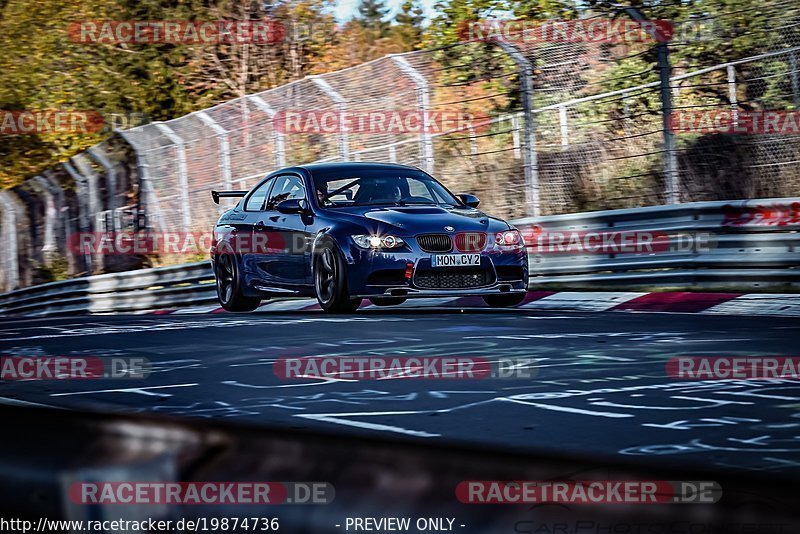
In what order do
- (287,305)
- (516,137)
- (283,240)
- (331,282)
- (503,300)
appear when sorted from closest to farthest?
(331,282)
(503,300)
(283,240)
(287,305)
(516,137)

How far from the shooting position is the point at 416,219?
11.3m

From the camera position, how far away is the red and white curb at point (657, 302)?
1030 centimetres

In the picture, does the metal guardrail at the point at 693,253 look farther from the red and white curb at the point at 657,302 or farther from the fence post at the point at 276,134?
the fence post at the point at 276,134

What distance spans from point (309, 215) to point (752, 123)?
16.4ft

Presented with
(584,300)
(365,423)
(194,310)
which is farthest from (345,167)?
(365,423)

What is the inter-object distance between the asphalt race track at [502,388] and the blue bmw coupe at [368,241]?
25.3 inches

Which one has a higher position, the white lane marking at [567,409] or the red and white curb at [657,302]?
the red and white curb at [657,302]

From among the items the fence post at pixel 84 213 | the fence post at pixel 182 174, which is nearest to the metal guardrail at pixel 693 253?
the fence post at pixel 182 174

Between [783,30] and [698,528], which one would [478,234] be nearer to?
[783,30]

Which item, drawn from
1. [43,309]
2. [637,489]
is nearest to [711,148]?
[637,489]

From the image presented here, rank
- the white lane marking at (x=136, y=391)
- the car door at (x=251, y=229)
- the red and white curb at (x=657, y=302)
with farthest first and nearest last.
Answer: the car door at (x=251, y=229) < the red and white curb at (x=657, y=302) < the white lane marking at (x=136, y=391)

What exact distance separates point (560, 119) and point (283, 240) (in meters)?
4.32

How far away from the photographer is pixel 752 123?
13742 millimetres

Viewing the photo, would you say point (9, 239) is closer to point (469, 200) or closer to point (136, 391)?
point (469, 200)
